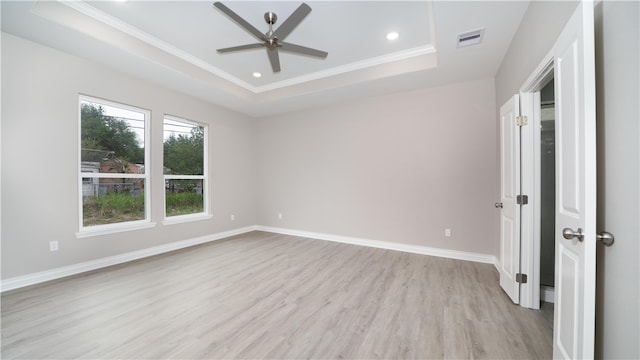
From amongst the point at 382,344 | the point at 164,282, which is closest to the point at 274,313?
the point at 382,344

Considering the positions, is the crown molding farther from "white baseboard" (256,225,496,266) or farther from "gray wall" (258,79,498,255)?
"white baseboard" (256,225,496,266)

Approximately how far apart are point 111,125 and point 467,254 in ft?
18.8

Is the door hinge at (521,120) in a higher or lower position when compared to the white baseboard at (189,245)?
higher

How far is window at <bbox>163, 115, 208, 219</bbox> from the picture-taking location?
13.7 ft

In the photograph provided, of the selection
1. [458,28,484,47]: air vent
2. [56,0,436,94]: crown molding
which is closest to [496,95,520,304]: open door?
[458,28,484,47]: air vent

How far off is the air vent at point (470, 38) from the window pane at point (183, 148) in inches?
180

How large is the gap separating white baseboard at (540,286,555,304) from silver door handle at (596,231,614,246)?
185 centimetres

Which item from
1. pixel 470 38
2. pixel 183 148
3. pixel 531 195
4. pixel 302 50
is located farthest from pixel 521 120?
pixel 183 148

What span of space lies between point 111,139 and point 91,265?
180 cm

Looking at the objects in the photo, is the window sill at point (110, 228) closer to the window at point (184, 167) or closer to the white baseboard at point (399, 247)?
the window at point (184, 167)

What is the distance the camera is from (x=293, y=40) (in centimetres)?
303

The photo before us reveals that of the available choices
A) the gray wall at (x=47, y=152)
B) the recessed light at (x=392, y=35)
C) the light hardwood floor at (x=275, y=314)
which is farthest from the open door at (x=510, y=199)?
the gray wall at (x=47, y=152)

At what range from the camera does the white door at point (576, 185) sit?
1.02m

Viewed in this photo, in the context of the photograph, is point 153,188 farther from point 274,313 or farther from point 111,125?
point 274,313
